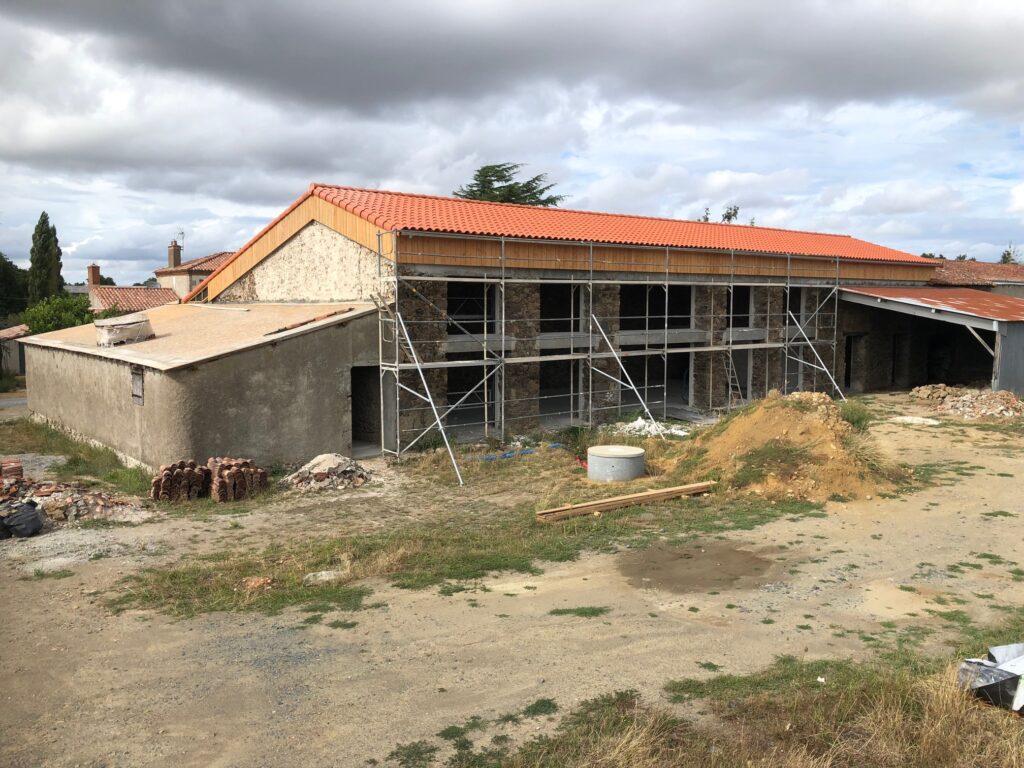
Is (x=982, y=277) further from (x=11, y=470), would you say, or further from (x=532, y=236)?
(x=11, y=470)

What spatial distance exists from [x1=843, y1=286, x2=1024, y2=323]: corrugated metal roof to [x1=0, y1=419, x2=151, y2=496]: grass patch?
21.3 m

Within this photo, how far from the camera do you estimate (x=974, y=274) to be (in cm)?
3130

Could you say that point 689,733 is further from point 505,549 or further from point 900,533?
point 900,533

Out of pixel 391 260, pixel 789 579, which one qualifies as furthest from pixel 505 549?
pixel 391 260

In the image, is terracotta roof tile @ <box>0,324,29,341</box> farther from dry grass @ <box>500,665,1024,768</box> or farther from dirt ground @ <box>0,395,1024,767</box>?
dry grass @ <box>500,665,1024,768</box>

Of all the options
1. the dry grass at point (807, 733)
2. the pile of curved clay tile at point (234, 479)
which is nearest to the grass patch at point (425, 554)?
the pile of curved clay tile at point (234, 479)

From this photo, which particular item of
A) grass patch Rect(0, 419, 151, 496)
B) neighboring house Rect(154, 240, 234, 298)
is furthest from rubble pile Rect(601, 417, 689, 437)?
neighboring house Rect(154, 240, 234, 298)

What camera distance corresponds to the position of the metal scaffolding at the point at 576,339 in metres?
15.6

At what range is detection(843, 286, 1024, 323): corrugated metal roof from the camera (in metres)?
21.8

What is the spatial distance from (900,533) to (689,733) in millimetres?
6602

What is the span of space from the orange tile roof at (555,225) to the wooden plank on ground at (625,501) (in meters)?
6.86

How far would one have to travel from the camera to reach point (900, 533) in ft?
34.0

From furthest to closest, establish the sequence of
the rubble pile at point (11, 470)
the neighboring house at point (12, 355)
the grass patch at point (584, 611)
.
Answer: the neighboring house at point (12, 355)
the rubble pile at point (11, 470)
the grass patch at point (584, 611)

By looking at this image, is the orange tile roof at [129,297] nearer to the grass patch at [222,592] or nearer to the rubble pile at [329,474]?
the rubble pile at [329,474]
